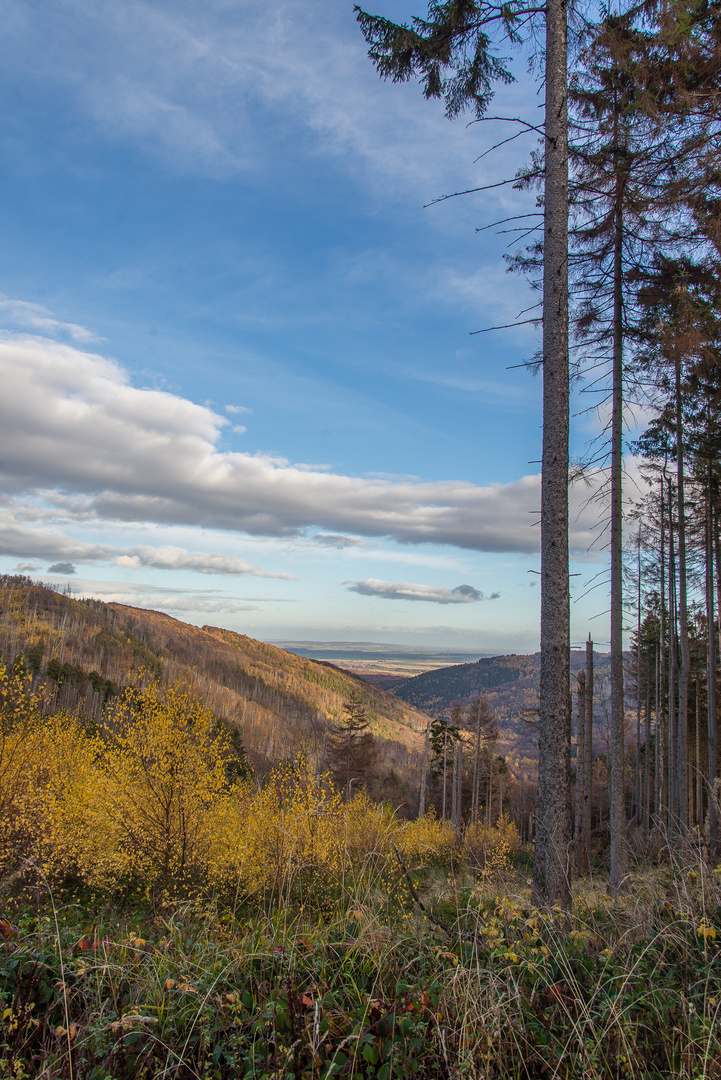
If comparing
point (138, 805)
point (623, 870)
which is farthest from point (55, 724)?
point (623, 870)

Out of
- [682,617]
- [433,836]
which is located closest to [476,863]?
[682,617]

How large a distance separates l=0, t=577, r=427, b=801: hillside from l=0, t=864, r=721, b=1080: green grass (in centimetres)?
5508

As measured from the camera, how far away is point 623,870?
10719 mm

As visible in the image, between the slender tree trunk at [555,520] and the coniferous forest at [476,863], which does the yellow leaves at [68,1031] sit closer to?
the coniferous forest at [476,863]

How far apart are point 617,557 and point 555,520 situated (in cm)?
599

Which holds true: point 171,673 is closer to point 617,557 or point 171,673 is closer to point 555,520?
point 617,557

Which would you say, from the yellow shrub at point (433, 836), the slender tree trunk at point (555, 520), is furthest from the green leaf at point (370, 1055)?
the yellow shrub at point (433, 836)

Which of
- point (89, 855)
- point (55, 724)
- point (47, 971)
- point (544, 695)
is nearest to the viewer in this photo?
point (47, 971)

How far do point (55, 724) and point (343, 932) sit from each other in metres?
21.3

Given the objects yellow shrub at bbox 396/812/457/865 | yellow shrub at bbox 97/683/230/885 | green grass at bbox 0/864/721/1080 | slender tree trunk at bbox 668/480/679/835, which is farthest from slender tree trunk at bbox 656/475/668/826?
green grass at bbox 0/864/721/1080

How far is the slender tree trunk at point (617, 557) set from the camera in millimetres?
11141

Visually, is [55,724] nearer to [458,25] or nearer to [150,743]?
[150,743]

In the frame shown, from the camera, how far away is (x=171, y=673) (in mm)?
128500

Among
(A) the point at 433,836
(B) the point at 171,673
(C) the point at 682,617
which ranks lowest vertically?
(B) the point at 171,673
